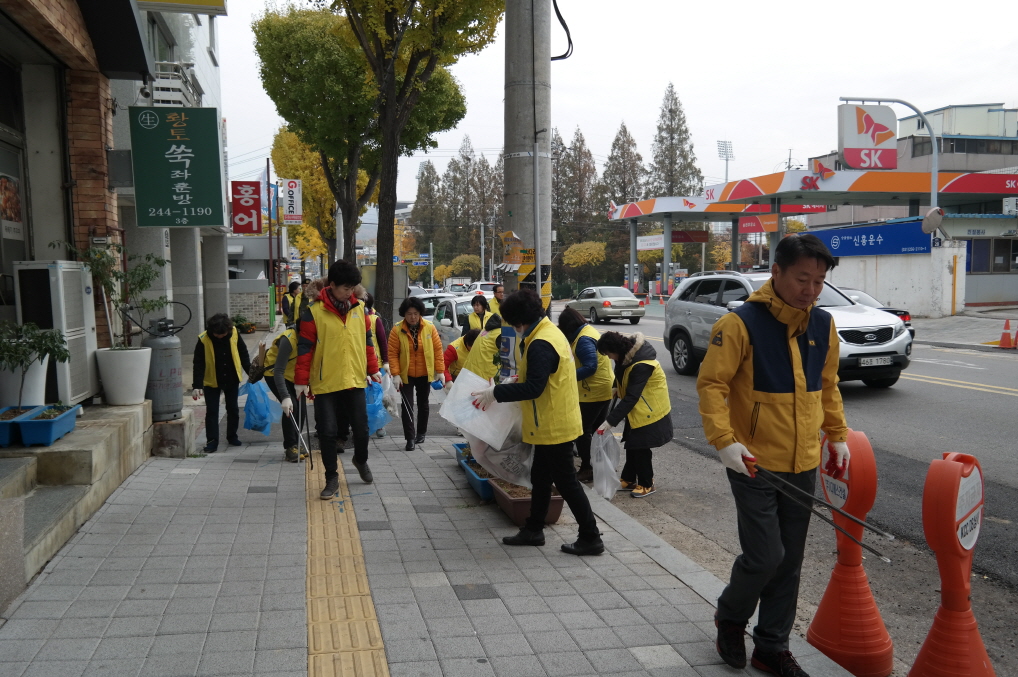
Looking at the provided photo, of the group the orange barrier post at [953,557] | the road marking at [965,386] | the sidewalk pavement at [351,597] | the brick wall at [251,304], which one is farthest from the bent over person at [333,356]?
the brick wall at [251,304]

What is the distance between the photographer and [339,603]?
4051mm

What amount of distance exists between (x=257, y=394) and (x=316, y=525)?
3.11 metres

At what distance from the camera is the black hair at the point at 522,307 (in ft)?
15.6

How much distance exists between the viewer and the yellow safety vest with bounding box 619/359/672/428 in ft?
21.2

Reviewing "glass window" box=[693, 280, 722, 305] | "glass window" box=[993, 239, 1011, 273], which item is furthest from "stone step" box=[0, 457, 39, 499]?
"glass window" box=[993, 239, 1011, 273]

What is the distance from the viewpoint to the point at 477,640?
3.66 m

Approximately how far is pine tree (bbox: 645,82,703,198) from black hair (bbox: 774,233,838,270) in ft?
228

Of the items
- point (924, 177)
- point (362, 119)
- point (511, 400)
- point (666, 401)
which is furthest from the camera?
point (924, 177)

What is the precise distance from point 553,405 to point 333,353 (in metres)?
2.10

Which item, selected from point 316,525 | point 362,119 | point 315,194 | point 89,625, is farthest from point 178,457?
point 315,194

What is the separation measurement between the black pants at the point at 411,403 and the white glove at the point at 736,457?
548cm

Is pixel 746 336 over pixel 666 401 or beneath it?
over

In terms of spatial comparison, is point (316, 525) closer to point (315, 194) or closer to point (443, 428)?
point (443, 428)

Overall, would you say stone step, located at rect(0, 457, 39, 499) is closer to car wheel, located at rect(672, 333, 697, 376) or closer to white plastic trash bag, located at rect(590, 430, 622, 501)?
white plastic trash bag, located at rect(590, 430, 622, 501)
